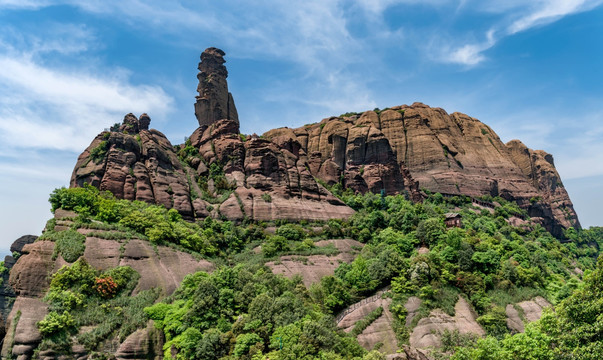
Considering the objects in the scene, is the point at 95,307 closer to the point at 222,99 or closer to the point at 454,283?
the point at 454,283

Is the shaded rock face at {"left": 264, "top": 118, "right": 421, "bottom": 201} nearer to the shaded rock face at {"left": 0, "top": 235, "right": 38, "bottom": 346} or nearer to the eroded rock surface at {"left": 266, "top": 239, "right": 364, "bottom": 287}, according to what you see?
the eroded rock surface at {"left": 266, "top": 239, "right": 364, "bottom": 287}

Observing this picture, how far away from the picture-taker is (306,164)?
97.4 meters

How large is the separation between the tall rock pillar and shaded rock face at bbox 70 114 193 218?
30.9m

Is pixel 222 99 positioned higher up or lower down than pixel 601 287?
higher up

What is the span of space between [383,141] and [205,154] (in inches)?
1808

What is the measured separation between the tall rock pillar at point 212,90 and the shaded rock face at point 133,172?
3088 cm

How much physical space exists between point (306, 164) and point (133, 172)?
144 feet

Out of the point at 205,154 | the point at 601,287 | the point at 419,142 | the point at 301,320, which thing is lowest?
the point at 301,320

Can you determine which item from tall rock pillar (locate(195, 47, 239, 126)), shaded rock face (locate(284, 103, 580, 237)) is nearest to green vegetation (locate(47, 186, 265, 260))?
shaded rock face (locate(284, 103, 580, 237))

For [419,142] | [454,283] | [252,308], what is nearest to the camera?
[252,308]

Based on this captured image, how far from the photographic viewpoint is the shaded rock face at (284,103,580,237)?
9819cm

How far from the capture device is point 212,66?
346 ft

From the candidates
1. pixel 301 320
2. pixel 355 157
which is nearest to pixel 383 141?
pixel 355 157

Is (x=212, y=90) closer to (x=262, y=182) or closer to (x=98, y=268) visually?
(x=262, y=182)
